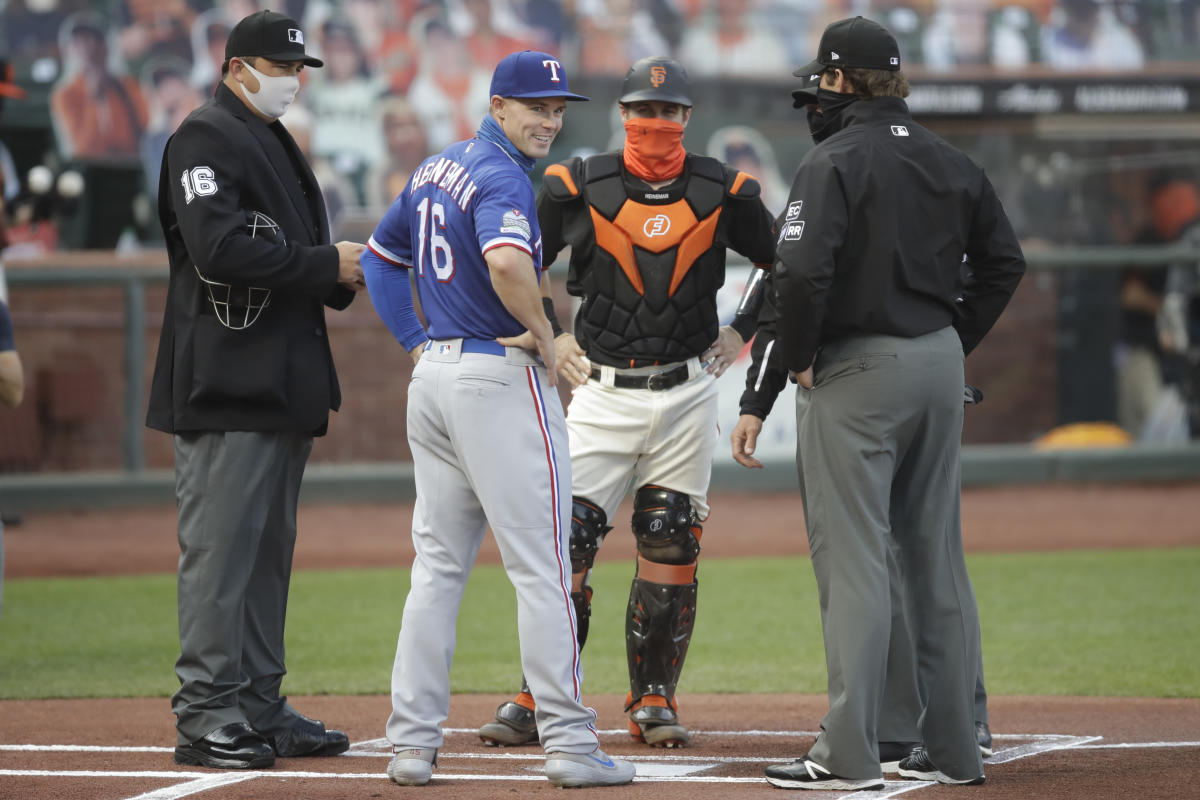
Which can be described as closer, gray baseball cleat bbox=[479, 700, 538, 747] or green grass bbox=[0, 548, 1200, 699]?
gray baseball cleat bbox=[479, 700, 538, 747]

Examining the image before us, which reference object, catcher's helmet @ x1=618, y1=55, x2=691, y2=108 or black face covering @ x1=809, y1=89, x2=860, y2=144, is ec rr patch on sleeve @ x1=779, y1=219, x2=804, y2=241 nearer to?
black face covering @ x1=809, y1=89, x2=860, y2=144

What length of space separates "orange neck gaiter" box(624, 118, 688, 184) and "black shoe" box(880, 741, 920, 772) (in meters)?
2.23

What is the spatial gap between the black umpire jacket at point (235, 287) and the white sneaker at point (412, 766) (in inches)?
47.4

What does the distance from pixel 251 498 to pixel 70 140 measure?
12.9 m

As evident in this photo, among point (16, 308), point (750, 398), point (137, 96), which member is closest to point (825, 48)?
point (750, 398)

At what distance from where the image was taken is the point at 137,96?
1672 centimetres

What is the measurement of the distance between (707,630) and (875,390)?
415 cm

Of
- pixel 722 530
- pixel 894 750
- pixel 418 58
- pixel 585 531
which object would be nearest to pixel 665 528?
pixel 585 531

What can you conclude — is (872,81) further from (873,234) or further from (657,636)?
(657,636)

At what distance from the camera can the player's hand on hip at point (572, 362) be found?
5.29 meters

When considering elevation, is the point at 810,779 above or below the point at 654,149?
below

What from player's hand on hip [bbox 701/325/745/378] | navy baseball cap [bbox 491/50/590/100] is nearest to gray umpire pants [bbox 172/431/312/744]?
navy baseball cap [bbox 491/50/590/100]

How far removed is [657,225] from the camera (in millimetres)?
5578

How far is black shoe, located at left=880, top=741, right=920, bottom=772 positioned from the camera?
15.3ft
